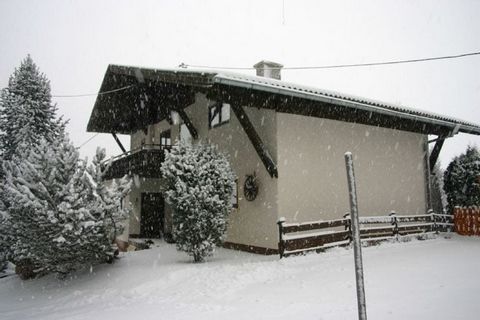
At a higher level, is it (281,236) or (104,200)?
(104,200)

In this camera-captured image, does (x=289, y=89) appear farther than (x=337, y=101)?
No

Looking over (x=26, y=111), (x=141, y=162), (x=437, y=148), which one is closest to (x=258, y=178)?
(x=141, y=162)

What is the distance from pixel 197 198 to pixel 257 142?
8.37ft

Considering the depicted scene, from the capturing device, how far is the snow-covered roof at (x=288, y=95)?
388 inches

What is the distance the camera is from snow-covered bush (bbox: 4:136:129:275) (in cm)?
960

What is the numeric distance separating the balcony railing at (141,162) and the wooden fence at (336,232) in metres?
7.12

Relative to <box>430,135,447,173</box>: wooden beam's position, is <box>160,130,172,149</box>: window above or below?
above

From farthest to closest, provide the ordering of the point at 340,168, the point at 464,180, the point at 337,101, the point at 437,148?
1. the point at 464,180
2. the point at 437,148
3. the point at 340,168
4. the point at 337,101

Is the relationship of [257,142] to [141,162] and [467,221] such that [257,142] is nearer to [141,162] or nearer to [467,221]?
[141,162]

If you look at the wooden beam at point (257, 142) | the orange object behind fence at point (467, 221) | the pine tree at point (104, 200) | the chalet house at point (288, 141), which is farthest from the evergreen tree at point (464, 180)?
the pine tree at point (104, 200)

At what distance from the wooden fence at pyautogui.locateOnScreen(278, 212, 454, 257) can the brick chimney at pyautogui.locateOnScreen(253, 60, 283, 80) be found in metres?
7.02

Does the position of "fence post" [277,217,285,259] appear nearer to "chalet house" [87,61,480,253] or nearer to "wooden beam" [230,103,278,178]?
"chalet house" [87,61,480,253]

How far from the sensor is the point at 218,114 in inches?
586

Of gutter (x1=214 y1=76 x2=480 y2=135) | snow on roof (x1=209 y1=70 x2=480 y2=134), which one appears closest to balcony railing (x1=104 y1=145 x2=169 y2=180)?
snow on roof (x1=209 y1=70 x2=480 y2=134)
